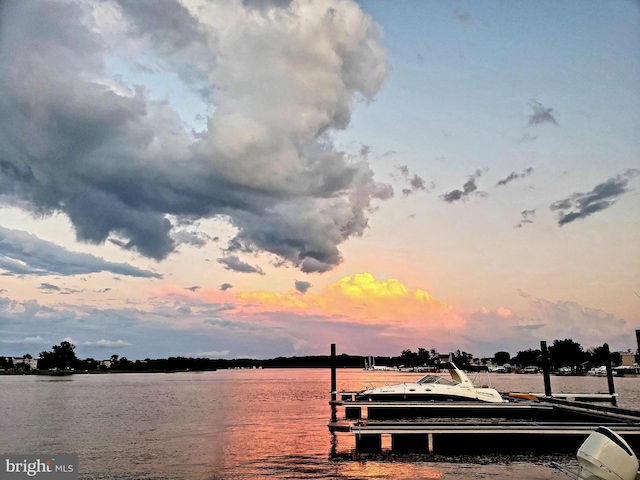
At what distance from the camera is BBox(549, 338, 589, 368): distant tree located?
620 feet

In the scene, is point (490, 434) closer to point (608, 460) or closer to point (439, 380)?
point (608, 460)

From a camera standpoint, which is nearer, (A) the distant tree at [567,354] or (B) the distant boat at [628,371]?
(B) the distant boat at [628,371]

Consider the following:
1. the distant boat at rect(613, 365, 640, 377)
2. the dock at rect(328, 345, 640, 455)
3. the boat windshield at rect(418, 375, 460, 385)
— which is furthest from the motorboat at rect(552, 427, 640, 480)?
the distant boat at rect(613, 365, 640, 377)

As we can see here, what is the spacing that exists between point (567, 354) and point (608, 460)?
648ft

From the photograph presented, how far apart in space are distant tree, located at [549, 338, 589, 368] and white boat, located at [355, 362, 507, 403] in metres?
177

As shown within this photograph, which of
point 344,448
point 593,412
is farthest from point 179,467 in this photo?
point 593,412

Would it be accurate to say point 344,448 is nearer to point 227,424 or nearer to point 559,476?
point 559,476

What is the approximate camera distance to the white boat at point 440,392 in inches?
1132

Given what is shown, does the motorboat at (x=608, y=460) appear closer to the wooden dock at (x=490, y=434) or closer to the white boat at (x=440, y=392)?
the wooden dock at (x=490, y=434)

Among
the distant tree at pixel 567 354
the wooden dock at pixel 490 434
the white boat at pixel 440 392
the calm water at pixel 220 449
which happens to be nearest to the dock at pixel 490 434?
the wooden dock at pixel 490 434

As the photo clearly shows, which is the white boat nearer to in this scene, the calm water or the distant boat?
the calm water

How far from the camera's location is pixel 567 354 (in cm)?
18962

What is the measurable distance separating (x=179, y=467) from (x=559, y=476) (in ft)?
46.9

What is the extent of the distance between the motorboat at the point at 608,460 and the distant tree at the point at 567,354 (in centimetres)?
19298
